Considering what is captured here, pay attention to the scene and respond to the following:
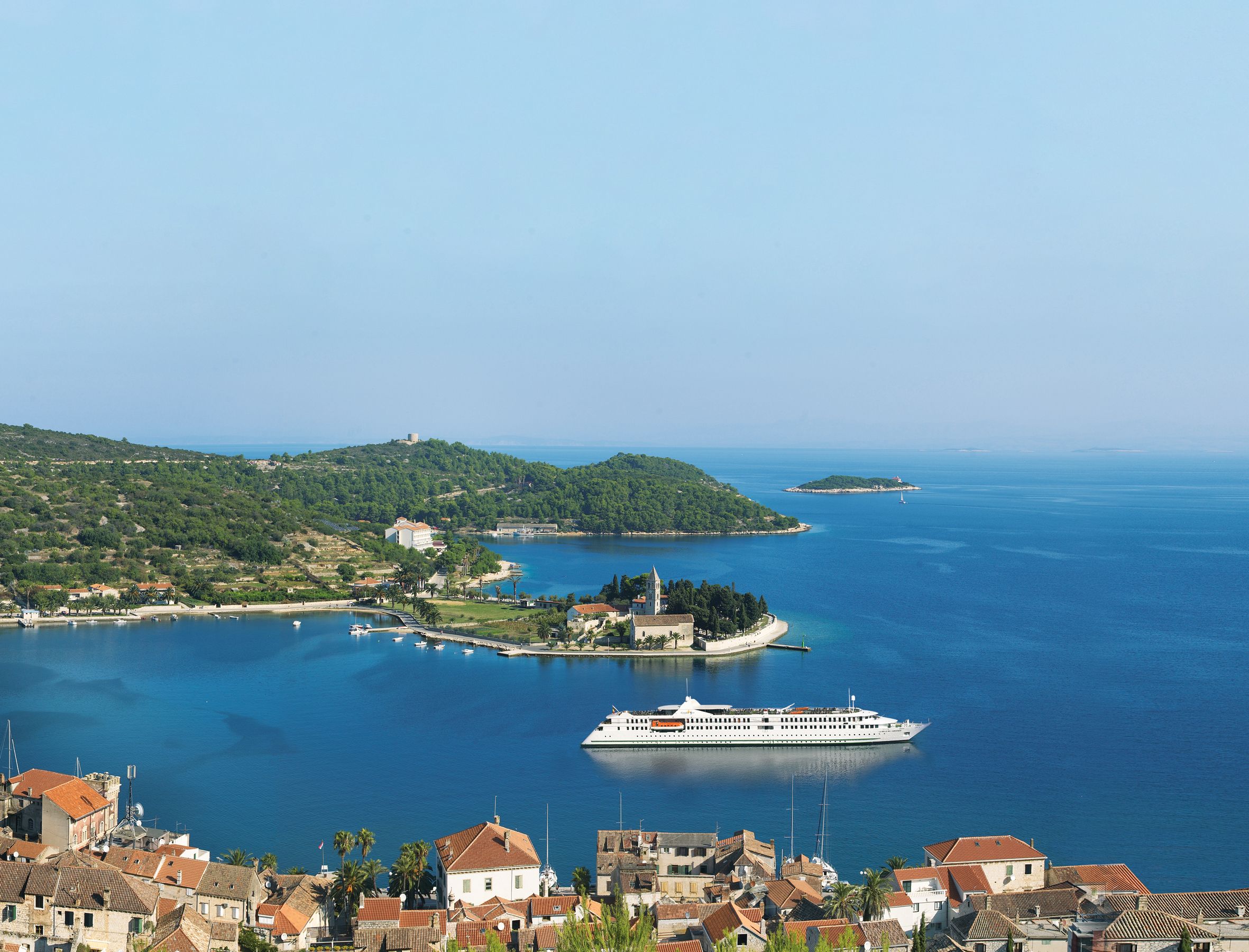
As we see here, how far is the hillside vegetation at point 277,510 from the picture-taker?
196 feet

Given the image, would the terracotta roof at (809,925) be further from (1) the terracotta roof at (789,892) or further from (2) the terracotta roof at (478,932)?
(2) the terracotta roof at (478,932)

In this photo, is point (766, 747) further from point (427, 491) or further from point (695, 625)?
point (427, 491)

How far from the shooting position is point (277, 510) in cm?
7506

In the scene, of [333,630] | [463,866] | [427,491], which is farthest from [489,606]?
[427,491]

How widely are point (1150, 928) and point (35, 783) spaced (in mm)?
19037

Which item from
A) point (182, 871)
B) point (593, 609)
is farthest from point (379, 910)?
point (593, 609)

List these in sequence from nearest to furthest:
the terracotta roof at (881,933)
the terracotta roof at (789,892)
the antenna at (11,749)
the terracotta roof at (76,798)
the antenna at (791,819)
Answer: the terracotta roof at (881,933) < the terracotta roof at (789,892) < the terracotta roof at (76,798) < the antenna at (791,819) < the antenna at (11,749)

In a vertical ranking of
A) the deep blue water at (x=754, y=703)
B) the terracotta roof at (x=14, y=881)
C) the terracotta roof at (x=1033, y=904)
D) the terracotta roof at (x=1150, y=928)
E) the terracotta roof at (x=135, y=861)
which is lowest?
the deep blue water at (x=754, y=703)

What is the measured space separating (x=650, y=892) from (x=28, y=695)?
25679 millimetres

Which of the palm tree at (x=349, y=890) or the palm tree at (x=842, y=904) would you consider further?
the palm tree at (x=349, y=890)

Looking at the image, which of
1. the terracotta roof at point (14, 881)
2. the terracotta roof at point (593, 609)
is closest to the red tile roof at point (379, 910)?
the terracotta roof at point (14, 881)

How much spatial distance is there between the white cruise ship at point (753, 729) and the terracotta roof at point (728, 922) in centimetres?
1502

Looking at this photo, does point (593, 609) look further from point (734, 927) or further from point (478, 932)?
point (734, 927)

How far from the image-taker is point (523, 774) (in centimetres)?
2725
